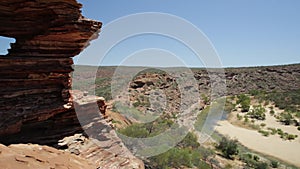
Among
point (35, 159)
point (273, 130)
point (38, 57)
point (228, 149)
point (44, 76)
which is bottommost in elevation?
point (35, 159)

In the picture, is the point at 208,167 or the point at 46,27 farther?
the point at 208,167

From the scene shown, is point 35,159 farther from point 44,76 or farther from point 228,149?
point 228,149

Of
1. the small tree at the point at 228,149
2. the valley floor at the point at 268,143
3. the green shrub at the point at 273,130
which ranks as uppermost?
the green shrub at the point at 273,130

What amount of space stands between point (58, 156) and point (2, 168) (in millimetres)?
1634

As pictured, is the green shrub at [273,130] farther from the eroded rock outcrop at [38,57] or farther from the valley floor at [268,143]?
the eroded rock outcrop at [38,57]

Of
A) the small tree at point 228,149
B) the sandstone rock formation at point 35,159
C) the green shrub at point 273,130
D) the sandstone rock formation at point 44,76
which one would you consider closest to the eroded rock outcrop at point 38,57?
the sandstone rock formation at point 44,76

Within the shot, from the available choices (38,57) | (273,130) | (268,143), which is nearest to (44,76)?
(38,57)

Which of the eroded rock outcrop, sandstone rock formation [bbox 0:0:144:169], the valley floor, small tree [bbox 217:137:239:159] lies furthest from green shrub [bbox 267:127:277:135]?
the eroded rock outcrop

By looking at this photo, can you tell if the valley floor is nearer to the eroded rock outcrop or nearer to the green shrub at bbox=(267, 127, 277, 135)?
the green shrub at bbox=(267, 127, 277, 135)

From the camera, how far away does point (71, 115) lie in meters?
8.48

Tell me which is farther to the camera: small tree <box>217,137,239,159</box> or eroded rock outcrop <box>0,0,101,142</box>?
small tree <box>217,137,239,159</box>

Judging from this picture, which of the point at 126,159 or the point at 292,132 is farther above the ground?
the point at 292,132

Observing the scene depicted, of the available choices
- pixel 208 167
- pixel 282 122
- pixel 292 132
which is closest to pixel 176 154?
pixel 208 167

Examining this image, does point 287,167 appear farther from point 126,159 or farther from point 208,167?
point 126,159
